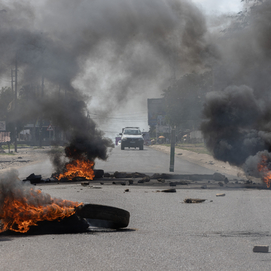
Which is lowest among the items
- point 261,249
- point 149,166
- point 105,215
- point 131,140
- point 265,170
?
point 149,166

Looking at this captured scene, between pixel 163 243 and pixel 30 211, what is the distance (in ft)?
6.64

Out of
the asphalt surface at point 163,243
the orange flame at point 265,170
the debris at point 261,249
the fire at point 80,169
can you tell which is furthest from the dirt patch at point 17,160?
the debris at point 261,249

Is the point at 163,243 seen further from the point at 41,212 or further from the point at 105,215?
the point at 41,212

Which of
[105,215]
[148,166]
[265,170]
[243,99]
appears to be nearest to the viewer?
[105,215]

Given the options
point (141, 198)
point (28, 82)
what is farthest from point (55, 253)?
point (28, 82)

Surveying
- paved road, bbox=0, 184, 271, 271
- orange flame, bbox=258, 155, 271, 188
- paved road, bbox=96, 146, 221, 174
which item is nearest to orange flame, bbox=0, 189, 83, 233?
paved road, bbox=0, 184, 271, 271

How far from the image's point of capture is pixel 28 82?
17297mm

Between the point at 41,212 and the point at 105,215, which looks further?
the point at 105,215

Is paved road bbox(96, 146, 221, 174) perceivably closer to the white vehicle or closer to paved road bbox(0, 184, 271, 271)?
paved road bbox(0, 184, 271, 271)

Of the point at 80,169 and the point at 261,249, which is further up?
the point at 80,169

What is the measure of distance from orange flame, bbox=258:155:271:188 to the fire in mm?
5792

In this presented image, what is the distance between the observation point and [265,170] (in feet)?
43.3

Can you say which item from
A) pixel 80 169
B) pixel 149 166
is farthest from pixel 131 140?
pixel 80 169

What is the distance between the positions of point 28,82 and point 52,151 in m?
2.97
